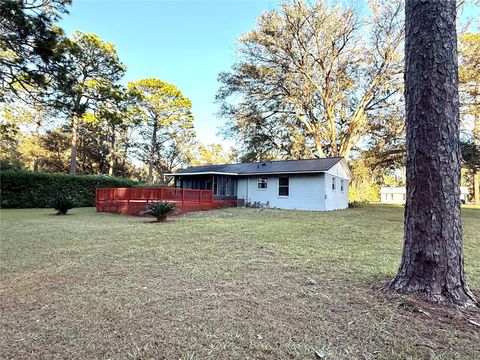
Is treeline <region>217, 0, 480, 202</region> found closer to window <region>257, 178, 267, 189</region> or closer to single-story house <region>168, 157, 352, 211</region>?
single-story house <region>168, 157, 352, 211</region>

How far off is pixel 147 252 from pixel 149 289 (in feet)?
6.89

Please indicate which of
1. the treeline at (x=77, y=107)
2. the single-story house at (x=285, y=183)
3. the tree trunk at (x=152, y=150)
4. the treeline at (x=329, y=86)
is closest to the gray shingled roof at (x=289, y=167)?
the single-story house at (x=285, y=183)

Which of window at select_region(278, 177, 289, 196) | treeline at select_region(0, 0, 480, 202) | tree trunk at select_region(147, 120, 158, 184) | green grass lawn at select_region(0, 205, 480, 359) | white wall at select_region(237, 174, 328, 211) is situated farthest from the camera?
tree trunk at select_region(147, 120, 158, 184)

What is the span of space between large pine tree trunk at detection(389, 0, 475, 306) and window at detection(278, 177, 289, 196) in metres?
13.9

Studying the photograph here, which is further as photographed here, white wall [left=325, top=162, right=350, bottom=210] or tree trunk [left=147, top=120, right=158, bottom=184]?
tree trunk [left=147, top=120, right=158, bottom=184]

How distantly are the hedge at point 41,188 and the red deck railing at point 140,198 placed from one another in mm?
4385

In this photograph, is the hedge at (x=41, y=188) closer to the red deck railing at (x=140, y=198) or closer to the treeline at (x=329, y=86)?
the red deck railing at (x=140, y=198)

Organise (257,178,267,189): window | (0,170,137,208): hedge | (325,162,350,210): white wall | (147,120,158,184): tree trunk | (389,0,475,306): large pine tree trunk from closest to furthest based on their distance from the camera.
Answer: (389,0,475,306): large pine tree trunk
(0,170,137,208): hedge
(325,162,350,210): white wall
(257,178,267,189): window
(147,120,158,184): tree trunk

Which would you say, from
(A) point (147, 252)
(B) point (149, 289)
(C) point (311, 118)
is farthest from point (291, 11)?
(B) point (149, 289)

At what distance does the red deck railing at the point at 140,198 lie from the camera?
44.7 feet

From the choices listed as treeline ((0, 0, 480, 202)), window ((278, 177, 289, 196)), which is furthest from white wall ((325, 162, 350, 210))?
treeline ((0, 0, 480, 202))

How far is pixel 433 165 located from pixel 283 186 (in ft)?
46.7

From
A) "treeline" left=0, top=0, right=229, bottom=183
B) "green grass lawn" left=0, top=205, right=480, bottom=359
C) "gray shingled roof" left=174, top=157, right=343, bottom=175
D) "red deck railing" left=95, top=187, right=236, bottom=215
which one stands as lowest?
"green grass lawn" left=0, top=205, right=480, bottom=359

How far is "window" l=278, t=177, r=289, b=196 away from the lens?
1703 cm
